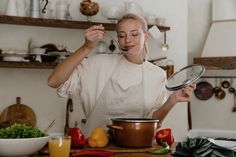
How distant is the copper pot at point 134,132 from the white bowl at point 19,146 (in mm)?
377

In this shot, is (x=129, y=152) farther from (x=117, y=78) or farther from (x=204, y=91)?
(x=204, y=91)

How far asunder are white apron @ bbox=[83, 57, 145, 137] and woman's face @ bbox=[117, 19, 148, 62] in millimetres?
211

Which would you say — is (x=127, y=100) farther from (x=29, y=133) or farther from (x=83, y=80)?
(x=29, y=133)

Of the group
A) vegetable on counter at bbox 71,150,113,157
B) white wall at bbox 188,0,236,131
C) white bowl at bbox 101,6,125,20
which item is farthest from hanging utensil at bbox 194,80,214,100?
vegetable on counter at bbox 71,150,113,157

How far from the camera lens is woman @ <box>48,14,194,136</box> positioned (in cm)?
213

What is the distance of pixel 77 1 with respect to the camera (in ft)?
11.4

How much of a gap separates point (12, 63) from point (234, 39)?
246 cm

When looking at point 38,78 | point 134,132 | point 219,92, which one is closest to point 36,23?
point 38,78

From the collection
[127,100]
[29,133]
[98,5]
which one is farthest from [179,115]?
[29,133]

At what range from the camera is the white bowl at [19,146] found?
53.8 inches

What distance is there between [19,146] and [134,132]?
1.68 feet

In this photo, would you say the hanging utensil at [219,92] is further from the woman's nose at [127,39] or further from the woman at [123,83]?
the woman's nose at [127,39]

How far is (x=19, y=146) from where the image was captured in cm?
138

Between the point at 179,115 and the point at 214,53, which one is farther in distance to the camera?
the point at 214,53
